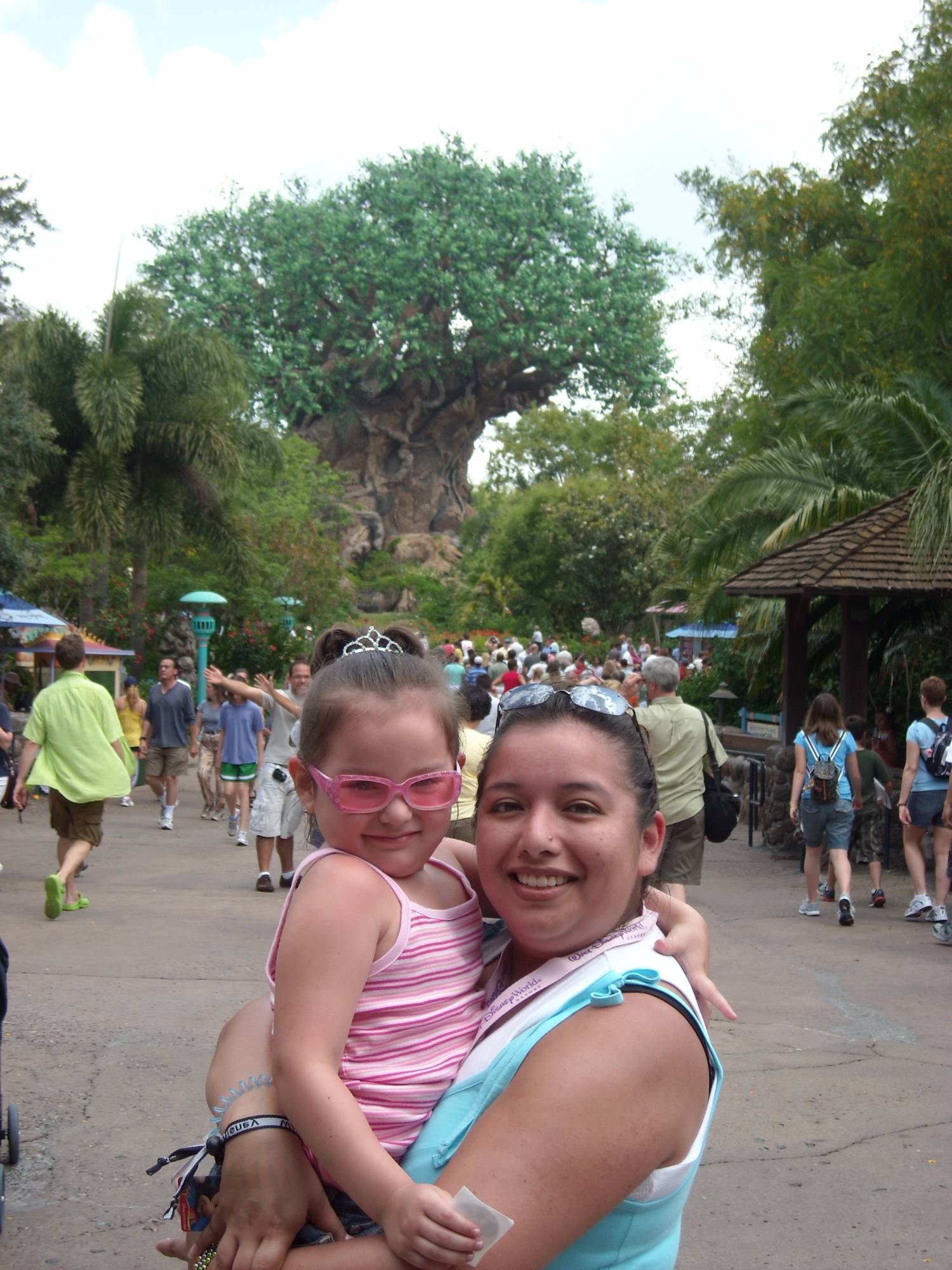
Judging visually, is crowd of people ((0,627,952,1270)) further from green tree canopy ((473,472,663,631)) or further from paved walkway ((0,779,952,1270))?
green tree canopy ((473,472,663,631))

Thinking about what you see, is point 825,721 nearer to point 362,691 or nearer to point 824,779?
point 824,779

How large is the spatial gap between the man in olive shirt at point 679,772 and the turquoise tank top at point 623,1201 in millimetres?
6792

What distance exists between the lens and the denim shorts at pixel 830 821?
10273 millimetres

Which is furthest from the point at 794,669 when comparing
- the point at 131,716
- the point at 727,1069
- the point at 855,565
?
the point at 727,1069

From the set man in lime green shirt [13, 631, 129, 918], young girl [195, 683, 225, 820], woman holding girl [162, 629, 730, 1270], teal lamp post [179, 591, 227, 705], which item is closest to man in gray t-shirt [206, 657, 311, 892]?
man in lime green shirt [13, 631, 129, 918]

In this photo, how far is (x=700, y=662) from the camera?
2562cm

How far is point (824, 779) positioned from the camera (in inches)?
403

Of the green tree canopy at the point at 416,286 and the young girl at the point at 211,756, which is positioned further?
the green tree canopy at the point at 416,286

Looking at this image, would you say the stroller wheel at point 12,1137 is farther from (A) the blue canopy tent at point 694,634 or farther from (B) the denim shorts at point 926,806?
(A) the blue canopy tent at point 694,634

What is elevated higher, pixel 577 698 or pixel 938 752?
pixel 577 698

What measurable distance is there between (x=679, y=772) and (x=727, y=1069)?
9.29ft

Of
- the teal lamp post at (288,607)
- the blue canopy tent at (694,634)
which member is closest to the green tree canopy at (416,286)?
the blue canopy tent at (694,634)

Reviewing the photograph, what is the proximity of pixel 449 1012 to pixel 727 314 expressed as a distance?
32645mm

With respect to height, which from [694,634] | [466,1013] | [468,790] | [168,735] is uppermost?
[694,634]
